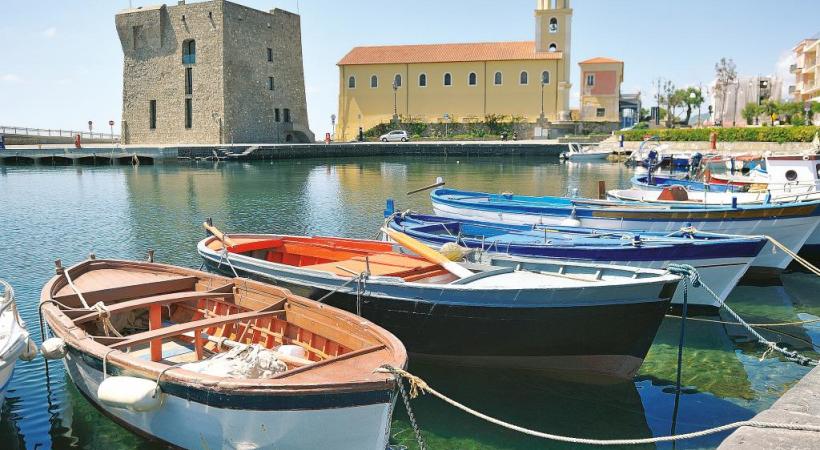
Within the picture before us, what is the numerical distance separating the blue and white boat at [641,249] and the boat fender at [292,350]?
9.93 feet

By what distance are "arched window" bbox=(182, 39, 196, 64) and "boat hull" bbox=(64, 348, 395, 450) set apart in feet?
166

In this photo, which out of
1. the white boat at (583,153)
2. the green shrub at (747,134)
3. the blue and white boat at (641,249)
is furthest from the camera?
the white boat at (583,153)

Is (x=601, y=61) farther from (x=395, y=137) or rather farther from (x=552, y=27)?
(x=395, y=137)

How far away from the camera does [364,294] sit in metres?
7.82

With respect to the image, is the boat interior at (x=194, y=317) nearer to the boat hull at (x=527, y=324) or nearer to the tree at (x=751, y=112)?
the boat hull at (x=527, y=324)

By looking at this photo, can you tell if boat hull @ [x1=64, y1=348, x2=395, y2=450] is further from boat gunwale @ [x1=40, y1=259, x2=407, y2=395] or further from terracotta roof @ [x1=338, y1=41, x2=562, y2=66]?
terracotta roof @ [x1=338, y1=41, x2=562, y2=66]

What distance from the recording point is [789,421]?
14.9 feet

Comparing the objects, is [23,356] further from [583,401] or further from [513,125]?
[513,125]

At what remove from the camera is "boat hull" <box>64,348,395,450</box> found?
4906mm

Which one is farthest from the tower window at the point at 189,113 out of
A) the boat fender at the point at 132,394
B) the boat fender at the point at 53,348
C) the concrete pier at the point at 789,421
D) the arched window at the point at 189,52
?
the concrete pier at the point at 789,421

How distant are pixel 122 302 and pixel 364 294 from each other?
8.29ft

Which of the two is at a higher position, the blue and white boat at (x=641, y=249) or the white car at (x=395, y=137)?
the white car at (x=395, y=137)

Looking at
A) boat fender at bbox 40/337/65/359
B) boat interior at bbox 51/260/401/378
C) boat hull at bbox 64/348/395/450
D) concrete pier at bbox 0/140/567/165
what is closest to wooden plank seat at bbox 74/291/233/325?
boat interior at bbox 51/260/401/378

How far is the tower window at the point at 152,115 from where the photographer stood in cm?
5453
